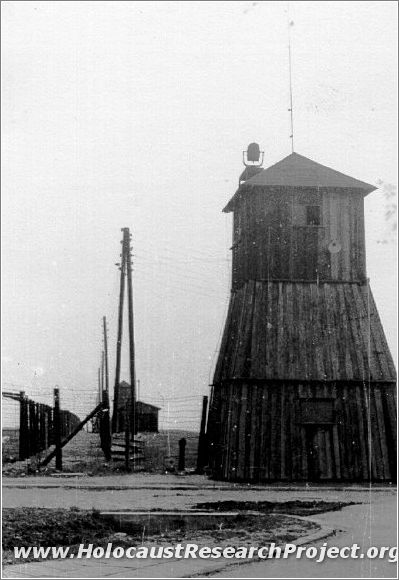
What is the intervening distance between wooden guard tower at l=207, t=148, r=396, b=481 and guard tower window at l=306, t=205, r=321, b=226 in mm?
29

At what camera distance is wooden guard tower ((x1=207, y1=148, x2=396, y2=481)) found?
899 inches

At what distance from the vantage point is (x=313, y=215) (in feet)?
80.9

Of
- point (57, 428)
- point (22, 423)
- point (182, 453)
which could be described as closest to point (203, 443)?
point (182, 453)

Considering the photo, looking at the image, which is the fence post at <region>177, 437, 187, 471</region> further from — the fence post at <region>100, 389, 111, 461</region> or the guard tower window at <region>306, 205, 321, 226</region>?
the guard tower window at <region>306, 205, 321, 226</region>

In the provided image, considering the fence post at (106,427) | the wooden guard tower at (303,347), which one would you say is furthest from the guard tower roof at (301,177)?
the fence post at (106,427)

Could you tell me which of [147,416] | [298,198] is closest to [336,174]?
[298,198]

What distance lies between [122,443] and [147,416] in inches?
1263

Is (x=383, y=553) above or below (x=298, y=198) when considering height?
below

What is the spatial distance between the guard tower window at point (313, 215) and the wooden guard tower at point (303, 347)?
29mm

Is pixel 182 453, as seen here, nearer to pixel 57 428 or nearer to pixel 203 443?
pixel 203 443

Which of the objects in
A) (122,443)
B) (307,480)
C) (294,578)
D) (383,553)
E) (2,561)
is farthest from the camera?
(122,443)

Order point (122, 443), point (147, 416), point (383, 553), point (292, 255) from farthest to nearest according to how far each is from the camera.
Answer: point (147, 416), point (122, 443), point (292, 255), point (383, 553)

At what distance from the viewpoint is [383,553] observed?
9594mm

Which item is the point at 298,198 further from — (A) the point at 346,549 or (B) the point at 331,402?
(A) the point at 346,549
